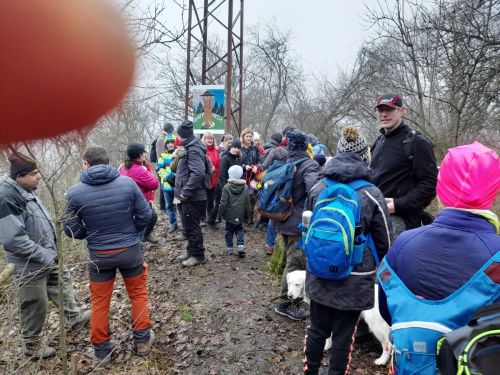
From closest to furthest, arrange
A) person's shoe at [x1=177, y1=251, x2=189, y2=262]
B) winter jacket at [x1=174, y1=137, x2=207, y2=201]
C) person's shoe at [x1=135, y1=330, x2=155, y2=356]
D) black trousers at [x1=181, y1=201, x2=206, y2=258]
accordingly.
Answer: person's shoe at [x1=135, y1=330, x2=155, y2=356] → winter jacket at [x1=174, y1=137, x2=207, y2=201] → black trousers at [x1=181, y1=201, x2=206, y2=258] → person's shoe at [x1=177, y1=251, x2=189, y2=262]

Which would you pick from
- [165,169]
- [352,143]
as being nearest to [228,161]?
[165,169]

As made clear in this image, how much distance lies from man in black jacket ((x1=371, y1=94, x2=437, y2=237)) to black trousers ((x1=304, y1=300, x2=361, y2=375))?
0.88 metres

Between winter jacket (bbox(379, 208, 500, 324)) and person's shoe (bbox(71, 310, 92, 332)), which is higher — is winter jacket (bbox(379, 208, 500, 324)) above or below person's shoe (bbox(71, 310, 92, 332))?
above

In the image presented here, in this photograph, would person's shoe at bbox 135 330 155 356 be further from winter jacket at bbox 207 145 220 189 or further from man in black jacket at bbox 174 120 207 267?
winter jacket at bbox 207 145 220 189

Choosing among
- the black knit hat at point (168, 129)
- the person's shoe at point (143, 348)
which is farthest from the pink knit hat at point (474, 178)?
the black knit hat at point (168, 129)

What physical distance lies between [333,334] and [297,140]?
1.88 m

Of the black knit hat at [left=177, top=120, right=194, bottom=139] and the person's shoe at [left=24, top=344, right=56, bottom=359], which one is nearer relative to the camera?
the person's shoe at [left=24, top=344, right=56, bottom=359]

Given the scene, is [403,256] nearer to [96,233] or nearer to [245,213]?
[96,233]

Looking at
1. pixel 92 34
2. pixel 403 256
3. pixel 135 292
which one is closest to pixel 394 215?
pixel 403 256

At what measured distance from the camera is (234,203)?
222 inches

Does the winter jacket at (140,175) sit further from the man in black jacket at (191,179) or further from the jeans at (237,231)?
the jeans at (237,231)

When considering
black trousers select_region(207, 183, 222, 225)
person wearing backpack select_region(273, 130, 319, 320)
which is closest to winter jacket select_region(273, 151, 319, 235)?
person wearing backpack select_region(273, 130, 319, 320)

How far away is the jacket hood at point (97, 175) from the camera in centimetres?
296

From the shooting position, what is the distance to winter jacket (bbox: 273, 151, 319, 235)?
3.61 meters
